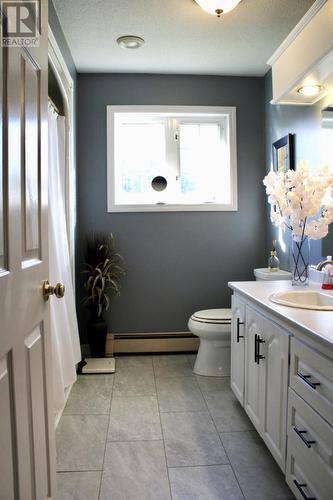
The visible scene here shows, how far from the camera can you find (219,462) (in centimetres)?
196

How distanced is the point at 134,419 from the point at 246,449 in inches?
27.1

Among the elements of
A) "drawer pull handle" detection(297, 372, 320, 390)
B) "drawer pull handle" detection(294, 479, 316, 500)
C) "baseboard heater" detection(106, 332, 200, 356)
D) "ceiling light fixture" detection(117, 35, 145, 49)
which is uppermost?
"ceiling light fixture" detection(117, 35, 145, 49)

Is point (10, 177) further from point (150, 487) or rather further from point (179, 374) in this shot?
point (179, 374)

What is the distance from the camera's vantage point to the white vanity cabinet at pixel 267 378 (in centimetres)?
167

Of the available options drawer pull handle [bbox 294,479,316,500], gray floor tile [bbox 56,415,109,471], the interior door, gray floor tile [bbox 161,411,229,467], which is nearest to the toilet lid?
gray floor tile [bbox 161,411,229,467]

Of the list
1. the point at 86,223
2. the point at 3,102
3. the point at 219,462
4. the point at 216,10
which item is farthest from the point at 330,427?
the point at 86,223

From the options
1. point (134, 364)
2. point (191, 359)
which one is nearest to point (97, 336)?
point (134, 364)

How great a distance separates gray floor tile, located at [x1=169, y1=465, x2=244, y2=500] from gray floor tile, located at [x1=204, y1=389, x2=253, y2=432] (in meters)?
0.40

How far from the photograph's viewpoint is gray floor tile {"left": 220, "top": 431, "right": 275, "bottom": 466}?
1.96 m

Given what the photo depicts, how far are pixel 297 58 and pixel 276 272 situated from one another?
148 cm

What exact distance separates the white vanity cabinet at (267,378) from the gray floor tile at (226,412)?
0.19m

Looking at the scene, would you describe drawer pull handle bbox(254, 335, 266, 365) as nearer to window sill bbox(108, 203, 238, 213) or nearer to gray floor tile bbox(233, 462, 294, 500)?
gray floor tile bbox(233, 462, 294, 500)

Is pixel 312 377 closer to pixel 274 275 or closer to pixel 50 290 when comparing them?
pixel 50 290

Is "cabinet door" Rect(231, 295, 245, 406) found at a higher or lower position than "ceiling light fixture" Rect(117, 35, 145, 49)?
lower
